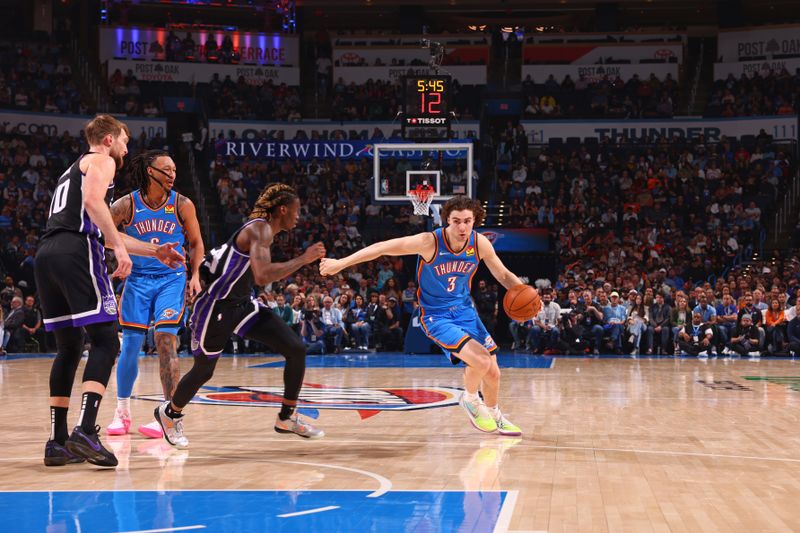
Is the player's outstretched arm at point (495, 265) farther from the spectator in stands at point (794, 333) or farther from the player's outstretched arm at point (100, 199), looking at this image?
the spectator in stands at point (794, 333)

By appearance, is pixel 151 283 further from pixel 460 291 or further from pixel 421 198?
pixel 421 198

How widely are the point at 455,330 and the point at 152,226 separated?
252cm

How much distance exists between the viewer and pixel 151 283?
7.70 m

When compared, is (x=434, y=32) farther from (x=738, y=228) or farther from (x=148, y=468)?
(x=148, y=468)

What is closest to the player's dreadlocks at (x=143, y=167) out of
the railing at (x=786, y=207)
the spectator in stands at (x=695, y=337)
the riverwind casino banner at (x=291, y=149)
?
the spectator in stands at (x=695, y=337)

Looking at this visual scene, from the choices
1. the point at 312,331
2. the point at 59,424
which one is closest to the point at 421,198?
the point at 312,331

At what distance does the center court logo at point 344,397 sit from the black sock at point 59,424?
129 inches

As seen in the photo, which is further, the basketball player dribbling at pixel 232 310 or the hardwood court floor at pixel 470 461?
the basketball player dribbling at pixel 232 310

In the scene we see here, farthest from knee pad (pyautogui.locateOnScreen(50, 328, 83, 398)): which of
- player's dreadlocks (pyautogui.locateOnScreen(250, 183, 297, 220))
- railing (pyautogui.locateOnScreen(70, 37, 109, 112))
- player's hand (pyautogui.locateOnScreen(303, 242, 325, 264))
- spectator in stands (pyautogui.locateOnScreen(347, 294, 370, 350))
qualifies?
railing (pyautogui.locateOnScreen(70, 37, 109, 112))

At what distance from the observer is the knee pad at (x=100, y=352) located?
6227mm

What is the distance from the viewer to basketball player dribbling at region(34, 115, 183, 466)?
609 centimetres

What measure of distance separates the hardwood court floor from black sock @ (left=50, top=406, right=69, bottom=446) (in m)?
0.21

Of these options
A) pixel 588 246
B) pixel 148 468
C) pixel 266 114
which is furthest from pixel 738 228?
pixel 148 468

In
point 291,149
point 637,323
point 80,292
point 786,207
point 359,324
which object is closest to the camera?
point 80,292
